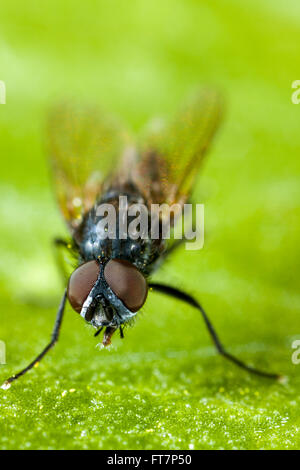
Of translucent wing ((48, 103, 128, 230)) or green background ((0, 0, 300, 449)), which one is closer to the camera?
green background ((0, 0, 300, 449))

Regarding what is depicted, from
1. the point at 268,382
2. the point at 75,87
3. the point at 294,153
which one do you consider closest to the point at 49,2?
the point at 75,87

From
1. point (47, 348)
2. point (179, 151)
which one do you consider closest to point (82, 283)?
point (47, 348)

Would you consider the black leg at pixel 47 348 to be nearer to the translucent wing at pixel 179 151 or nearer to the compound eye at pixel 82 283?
the compound eye at pixel 82 283

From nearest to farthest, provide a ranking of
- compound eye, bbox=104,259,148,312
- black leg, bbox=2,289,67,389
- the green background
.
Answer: the green background < compound eye, bbox=104,259,148,312 < black leg, bbox=2,289,67,389

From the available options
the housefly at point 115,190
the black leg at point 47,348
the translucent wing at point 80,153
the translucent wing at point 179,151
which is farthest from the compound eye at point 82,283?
the translucent wing at point 179,151

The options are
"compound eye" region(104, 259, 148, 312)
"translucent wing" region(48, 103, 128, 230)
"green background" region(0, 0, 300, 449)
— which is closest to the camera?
"green background" region(0, 0, 300, 449)

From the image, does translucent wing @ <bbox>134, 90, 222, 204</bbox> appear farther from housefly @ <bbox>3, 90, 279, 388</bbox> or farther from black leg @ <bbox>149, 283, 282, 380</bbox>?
black leg @ <bbox>149, 283, 282, 380</bbox>

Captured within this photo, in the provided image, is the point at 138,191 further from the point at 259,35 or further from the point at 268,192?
the point at 259,35

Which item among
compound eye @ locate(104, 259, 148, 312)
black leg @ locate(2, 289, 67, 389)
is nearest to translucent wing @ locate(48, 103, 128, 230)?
black leg @ locate(2, 289, 67, 389)
